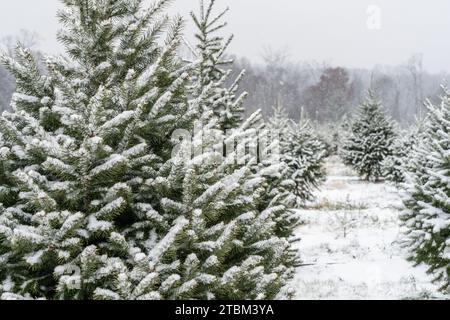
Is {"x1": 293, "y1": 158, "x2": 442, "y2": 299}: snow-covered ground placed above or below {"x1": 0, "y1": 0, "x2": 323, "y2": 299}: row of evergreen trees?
below

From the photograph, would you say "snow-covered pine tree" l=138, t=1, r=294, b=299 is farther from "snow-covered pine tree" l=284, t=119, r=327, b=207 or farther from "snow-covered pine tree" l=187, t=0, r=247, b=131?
"snow-covered pine tree" l=284, t=119, r=327, b=207

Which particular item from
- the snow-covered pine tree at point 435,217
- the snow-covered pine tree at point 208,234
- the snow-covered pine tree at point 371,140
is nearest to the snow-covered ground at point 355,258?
the snow-covered pine tree at point 435,217

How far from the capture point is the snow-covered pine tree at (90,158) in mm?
2982

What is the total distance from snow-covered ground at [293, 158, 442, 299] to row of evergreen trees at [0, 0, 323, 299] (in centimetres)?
431

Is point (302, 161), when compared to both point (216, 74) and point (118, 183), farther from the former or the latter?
point (118, 183)

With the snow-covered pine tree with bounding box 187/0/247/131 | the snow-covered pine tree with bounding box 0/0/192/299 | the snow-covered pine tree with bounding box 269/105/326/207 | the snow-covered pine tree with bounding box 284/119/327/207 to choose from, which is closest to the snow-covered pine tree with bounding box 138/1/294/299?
the snow-covered pine tree with bounding box 0/0/192/299

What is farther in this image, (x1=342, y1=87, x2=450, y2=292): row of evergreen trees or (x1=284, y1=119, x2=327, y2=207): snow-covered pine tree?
(x1=284, y1=119, x2=327, y2=207): snow-covered pine tree

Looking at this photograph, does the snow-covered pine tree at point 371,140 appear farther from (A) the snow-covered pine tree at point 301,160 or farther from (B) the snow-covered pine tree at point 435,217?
(B) the snow-covered pine tree at point 435,217

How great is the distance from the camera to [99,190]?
10.8 feet

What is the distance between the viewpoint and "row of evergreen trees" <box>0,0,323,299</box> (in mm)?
3012

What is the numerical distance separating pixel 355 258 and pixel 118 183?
864 centimetres

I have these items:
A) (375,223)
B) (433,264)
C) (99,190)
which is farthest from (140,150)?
(375,223)

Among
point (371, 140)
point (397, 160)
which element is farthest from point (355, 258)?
point (371, 140)
